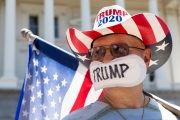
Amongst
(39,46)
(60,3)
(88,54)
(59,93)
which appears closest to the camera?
(88,54)

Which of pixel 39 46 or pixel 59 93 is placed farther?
pixel 39 46

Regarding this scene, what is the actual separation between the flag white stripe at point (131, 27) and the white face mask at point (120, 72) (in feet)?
0.48

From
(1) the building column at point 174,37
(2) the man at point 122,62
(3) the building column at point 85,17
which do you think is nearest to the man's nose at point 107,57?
(2) the man at point 122,62

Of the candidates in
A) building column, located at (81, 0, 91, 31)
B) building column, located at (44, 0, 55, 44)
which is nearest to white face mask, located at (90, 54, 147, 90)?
building column, located at (44, 0, 55, 44)

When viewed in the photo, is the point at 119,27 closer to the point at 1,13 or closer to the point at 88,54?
the point at 88,54

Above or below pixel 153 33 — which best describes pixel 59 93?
below

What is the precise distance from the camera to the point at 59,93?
3234mm

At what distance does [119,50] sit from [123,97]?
0.26 m

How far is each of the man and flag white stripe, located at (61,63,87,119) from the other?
39.8 inches

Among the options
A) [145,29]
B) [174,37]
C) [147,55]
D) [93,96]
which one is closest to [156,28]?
[145,29]

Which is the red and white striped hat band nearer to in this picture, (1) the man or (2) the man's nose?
(1) the man

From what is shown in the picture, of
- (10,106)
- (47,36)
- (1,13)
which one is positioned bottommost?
(10,106)

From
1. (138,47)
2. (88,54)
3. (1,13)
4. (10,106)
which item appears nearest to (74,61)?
(88,54)

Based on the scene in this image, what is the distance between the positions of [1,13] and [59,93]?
20588mm
